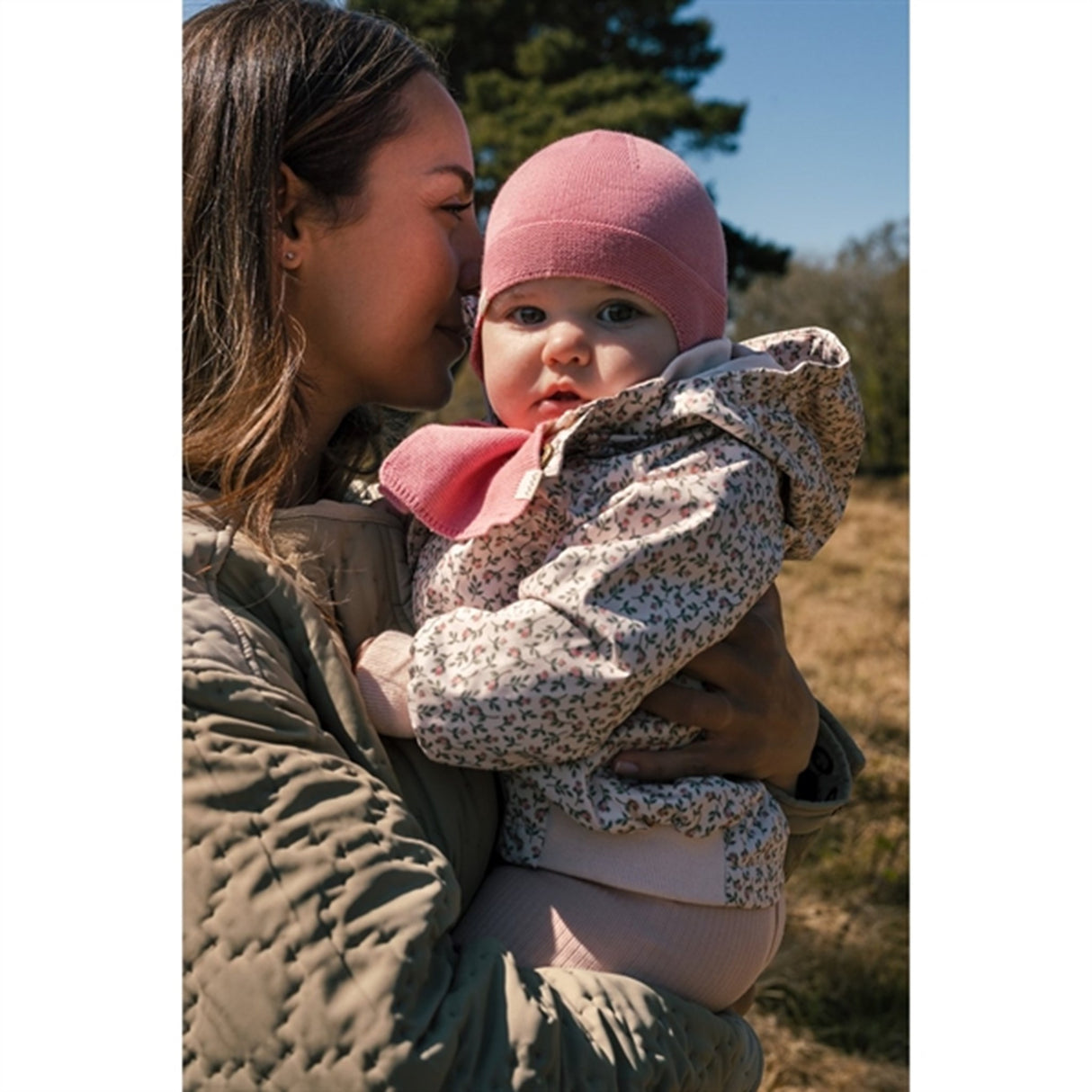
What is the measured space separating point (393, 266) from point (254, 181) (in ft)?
0.57

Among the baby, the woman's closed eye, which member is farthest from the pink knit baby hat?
the woman's closed eye

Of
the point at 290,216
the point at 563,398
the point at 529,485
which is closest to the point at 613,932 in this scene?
the point at 529,485

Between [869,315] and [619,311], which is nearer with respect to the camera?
[619,311]

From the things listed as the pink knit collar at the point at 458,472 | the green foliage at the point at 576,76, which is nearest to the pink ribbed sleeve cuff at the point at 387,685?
the pink knit collar at the point at 458,472

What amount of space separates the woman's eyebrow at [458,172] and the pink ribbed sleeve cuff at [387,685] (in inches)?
21.8

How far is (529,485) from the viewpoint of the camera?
1.39 m

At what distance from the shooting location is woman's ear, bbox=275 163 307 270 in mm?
1557

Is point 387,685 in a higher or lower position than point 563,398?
lower

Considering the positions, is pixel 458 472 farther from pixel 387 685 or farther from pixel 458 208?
pixel 458 208

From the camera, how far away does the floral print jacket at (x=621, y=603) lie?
1.30 metres

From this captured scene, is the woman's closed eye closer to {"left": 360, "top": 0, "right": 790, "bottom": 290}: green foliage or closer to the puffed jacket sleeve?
the puffed jacket sleeve

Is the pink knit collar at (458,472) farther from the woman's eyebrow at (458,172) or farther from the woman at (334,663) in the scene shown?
the woman's eyebrow at (458,172)
